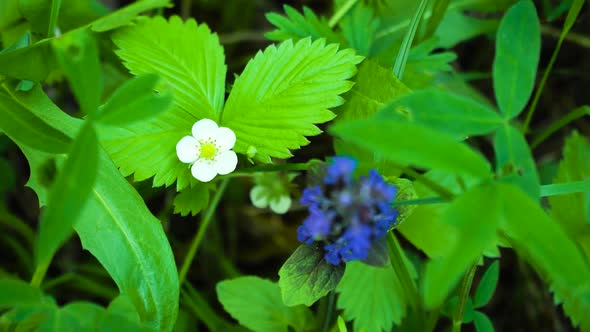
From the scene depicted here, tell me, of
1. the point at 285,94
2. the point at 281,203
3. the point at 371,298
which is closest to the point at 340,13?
the point at 285,94

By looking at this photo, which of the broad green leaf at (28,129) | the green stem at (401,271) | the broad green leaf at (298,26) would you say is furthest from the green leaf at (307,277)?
the broad green leaf at (298,26)

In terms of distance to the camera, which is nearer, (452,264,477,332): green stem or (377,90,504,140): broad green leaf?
(377,90,504,140): broad green leaf

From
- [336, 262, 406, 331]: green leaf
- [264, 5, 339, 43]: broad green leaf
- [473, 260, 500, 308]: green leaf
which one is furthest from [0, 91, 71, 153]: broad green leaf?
[473, 260, 500, 308]: green leaf

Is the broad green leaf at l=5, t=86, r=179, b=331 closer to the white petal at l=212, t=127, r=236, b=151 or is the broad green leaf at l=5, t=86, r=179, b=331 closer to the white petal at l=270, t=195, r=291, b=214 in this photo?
the white petal at l=212, t=127, r=236, b=151

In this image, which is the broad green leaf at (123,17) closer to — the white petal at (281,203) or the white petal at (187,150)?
the white petal at (187,150)

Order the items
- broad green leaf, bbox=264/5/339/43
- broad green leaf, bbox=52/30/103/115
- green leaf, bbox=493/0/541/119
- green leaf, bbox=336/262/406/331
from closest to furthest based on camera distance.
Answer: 1. broad green leaf, bbox=52/30/103/115
2. green leaf, bbox=493/0/541/119
3. green leaf, bbox=336/262/406/331
4. broad green leaf, bbox=264/5/339/43
